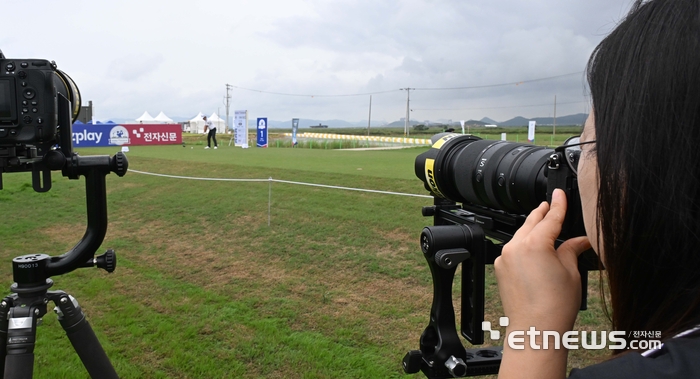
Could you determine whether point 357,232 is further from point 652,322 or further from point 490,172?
point 652,322

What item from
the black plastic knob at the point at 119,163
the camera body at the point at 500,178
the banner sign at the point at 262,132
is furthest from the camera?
the banner sign at the point at 262,132

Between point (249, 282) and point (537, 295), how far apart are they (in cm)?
408

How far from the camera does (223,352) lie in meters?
3.36

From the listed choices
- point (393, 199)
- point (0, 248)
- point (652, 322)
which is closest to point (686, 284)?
point (652, 322)

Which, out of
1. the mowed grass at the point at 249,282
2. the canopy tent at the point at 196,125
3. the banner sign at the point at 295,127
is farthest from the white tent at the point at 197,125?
the mowed grass at the point at 249,282

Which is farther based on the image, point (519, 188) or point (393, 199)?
point (393, 199)

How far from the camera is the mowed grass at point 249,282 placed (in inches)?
129

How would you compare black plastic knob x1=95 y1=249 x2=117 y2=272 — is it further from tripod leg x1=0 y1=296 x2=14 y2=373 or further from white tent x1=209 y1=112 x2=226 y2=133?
white tent x1=209 y1=112 x2=226 y2=133

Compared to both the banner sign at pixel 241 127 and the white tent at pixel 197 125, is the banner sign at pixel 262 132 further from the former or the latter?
the white tent at pixel 197 125

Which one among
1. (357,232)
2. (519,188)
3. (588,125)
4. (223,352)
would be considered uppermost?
(588,125)

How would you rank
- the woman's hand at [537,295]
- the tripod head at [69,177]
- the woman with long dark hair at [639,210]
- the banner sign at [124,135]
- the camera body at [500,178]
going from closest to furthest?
the woman with long dark hair at [639,210], the woman's hand at [537,295], the camera body at [500,178], the tripod head at [69,177], the banner sign at [124,135]

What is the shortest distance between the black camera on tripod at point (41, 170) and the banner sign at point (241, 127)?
897 inches

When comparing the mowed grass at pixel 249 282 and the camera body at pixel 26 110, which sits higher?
the camera body at pixel 26 110

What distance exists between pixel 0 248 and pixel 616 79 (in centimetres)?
709
